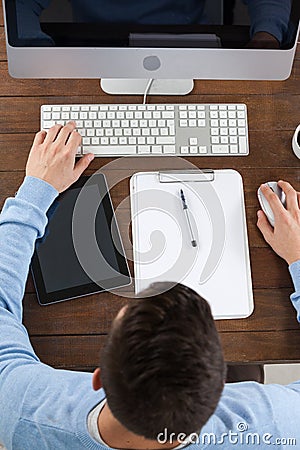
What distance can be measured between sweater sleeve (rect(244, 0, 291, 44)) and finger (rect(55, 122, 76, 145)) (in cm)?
37

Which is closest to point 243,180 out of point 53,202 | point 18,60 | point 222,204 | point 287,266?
point 222,204

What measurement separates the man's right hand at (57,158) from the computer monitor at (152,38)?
4.2 inches

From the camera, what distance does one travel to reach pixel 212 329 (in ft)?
2.63

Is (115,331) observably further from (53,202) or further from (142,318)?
(53,202)

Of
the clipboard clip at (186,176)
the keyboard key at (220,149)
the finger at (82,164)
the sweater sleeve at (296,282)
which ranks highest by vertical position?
the keyboard key at (220,149)

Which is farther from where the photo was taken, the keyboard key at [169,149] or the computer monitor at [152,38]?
the keyboard key at [169,149]

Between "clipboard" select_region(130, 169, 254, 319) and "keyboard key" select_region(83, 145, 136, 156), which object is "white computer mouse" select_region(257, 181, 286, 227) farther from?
"keyboard key" select_region(83, 145, 136, 156)

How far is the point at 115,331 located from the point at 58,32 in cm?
56

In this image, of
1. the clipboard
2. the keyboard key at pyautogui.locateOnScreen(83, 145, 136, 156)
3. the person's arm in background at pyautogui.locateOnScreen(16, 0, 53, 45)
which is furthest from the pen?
the person's arm in background at pyautogui.locateOnScreen(16, 0, 53, 45)

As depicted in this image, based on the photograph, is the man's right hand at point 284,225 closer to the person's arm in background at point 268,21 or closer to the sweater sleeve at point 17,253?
the person's arm in background at point 268,21

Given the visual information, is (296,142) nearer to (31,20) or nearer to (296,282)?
(296,282)

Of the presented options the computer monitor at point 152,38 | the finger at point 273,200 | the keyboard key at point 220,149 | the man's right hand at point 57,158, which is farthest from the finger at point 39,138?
the finger at point 273,200

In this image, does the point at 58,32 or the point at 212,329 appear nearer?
the point at 212,329

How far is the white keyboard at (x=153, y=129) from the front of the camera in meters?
1.25
